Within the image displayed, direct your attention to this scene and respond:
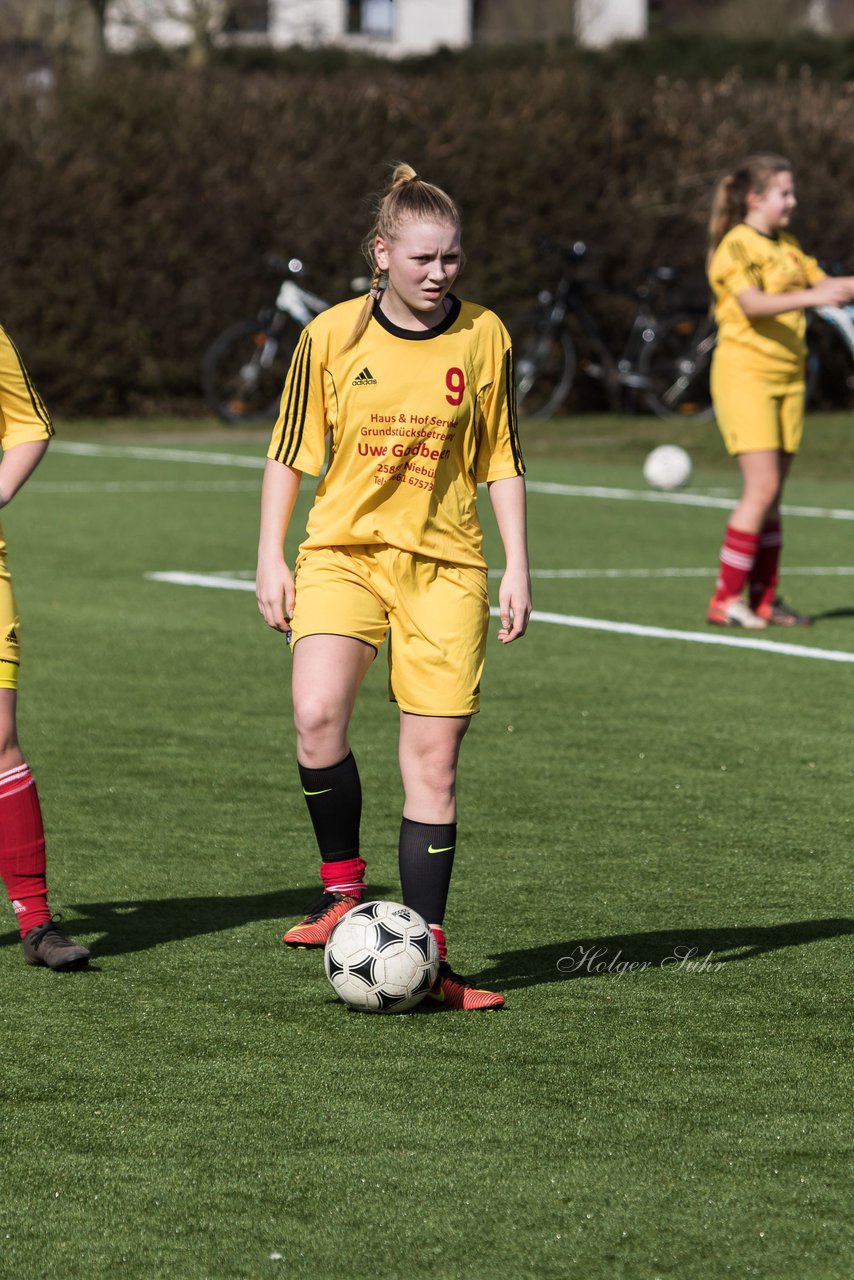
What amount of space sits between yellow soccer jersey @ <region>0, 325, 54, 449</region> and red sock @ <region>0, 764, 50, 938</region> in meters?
0.81

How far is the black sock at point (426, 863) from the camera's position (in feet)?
16.6

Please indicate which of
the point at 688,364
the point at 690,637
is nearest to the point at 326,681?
the point at 690,637

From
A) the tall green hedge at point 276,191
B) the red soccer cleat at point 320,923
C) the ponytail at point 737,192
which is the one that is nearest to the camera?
the red soccer cleat at point 320,923

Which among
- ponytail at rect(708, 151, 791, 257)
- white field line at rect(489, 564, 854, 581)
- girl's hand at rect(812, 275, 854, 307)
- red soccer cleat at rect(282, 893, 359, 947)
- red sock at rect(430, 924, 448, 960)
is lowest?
white field line at rect(489, 564, 854, 581)

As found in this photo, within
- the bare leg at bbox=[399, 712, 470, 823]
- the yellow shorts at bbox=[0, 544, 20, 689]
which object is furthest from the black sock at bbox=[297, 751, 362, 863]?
the yellow shorts at bbox=[0, 544, 20, 689]

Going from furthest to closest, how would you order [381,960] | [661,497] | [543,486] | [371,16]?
[371,16]
[543,486]
[661,497]
[381,960]

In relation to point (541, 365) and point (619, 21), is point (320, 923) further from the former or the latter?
point (619, 21)

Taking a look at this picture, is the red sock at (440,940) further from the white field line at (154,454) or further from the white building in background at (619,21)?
the white building in background at (619,21)

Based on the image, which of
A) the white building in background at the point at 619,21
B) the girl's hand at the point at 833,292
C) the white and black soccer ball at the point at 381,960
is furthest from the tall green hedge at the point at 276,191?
the white building in background at the point at 619,21

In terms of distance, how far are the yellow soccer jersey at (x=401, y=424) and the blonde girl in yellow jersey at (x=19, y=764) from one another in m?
0.64

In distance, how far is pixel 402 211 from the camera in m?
4.90

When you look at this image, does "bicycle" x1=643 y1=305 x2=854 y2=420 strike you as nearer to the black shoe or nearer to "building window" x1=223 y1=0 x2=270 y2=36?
the black shoe

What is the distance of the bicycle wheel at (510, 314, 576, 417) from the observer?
75.9 feet

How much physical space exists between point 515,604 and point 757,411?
19.3 ft
